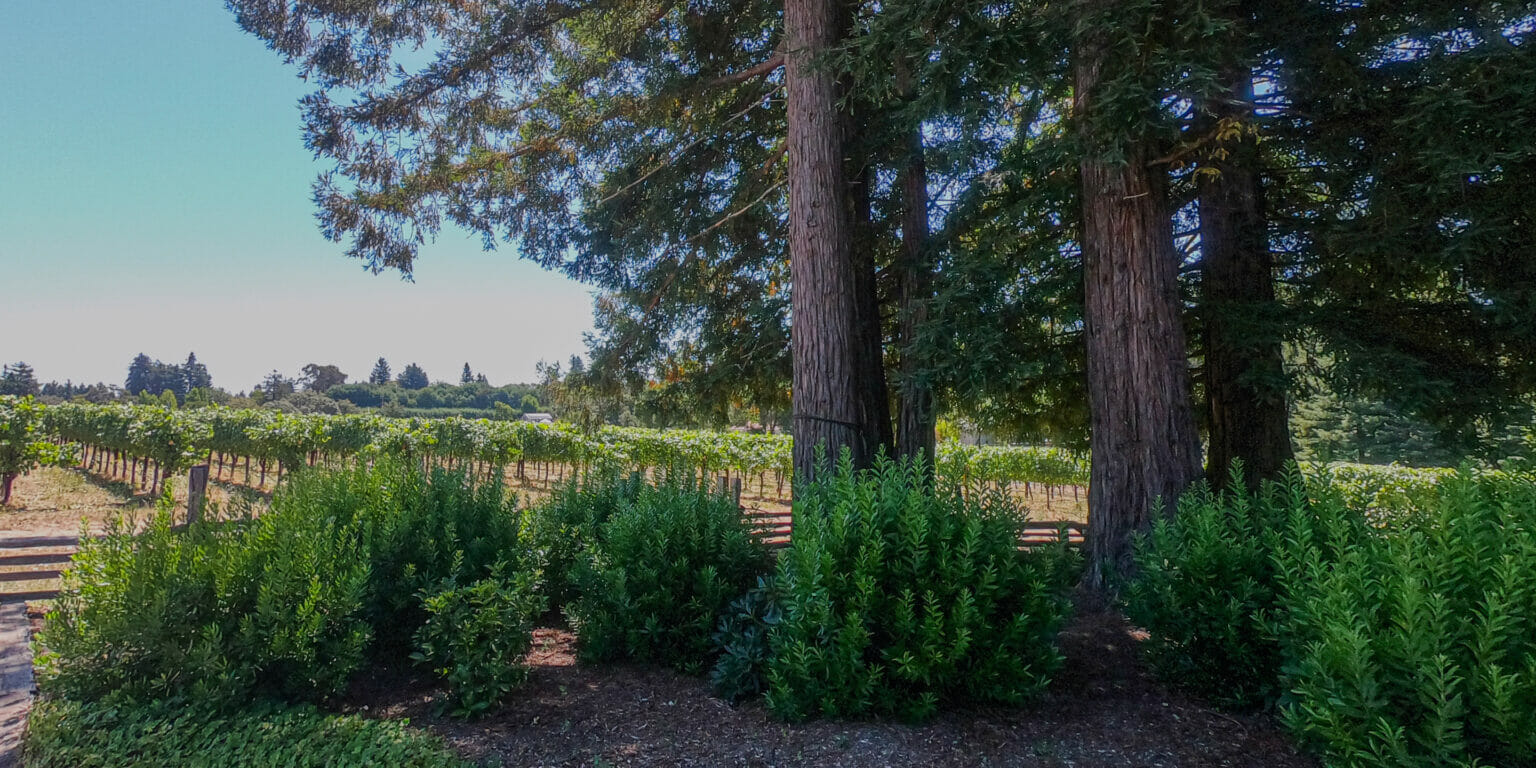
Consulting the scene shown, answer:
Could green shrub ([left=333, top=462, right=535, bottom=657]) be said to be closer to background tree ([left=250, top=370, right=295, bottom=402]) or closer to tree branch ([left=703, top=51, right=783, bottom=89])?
tree branch ([left=703, top=51, right=783, bottom=89])

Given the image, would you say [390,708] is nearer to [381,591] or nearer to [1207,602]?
[381,591]

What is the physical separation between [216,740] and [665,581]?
2.15 metres

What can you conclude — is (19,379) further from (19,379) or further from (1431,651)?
(1431,651)

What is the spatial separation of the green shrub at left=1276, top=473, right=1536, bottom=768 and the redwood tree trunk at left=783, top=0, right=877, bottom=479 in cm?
396

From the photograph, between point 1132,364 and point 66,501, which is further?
point 66,501

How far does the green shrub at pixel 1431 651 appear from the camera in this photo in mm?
2027

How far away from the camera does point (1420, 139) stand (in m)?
4.48

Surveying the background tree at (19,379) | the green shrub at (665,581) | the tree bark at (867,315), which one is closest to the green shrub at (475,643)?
the green shrub at (665,581)

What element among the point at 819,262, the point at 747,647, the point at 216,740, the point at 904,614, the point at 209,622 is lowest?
the point at 216,740

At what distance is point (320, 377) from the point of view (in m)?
79.6

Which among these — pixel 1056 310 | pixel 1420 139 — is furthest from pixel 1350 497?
pixel 1056 310

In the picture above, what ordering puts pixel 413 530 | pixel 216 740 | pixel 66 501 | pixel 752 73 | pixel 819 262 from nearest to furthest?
pixel 216 740
pixel 413 530
pixel 819 262
pixel 752 73
pixel 66 501

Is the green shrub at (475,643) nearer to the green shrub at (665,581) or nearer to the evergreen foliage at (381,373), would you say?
the green shrub at (665,581)

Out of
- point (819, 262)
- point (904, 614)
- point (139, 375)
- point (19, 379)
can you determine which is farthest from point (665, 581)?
point (139, 375)
